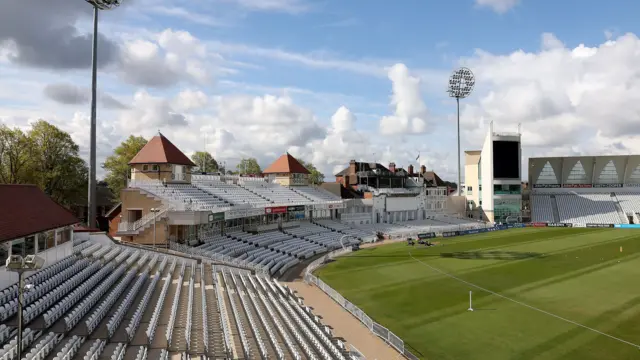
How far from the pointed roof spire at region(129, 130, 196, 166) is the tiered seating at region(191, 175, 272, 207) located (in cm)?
447

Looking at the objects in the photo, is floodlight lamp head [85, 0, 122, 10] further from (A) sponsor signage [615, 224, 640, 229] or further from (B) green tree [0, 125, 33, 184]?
(A) sponsor signage [615, 224, 640, 229]

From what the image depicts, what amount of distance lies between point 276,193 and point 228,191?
908cm

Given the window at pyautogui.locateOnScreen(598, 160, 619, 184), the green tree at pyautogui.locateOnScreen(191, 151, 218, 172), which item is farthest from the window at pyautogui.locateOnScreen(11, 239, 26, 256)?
the window at pyautogui.locateOnScreen(598, 160, 619, 184)

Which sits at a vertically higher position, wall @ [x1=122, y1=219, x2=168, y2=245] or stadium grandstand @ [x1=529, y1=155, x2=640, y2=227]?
stadium grandstand @ [x1=529, y1=155, x2=640, y2=227]

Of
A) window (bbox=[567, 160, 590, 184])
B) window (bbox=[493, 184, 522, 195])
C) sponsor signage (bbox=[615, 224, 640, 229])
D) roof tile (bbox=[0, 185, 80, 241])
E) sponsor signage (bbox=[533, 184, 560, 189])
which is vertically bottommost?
sponsor signage (bbox=[615, 224, 640, 229])

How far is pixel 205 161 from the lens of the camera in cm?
8994

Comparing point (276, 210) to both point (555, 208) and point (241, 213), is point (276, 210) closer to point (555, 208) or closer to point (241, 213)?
point (241, 213)

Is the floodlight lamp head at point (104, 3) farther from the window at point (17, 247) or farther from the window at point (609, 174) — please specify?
the window at point (609, 174)

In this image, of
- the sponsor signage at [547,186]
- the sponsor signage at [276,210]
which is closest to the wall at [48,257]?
the sponsor signage at [276,210]

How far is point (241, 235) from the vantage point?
145ft

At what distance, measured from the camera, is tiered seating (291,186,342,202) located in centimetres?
6288

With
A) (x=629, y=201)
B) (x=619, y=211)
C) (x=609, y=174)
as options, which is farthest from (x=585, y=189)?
(x=619, y=211)

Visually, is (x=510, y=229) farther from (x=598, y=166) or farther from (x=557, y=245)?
(x=598, y=166)

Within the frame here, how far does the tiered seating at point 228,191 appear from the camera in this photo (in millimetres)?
46891
